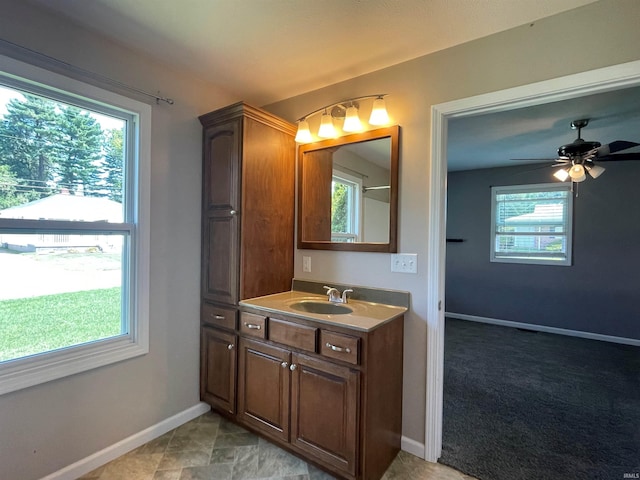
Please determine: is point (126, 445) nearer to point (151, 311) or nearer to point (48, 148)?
point (151, 311)

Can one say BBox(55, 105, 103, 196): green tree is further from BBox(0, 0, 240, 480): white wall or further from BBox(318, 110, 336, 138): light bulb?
BBox(318, 110, 336, 138): light bulb

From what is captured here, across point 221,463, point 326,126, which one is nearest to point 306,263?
point 326,126

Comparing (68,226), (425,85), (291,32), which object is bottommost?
(68,226)

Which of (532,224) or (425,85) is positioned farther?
(532,224)

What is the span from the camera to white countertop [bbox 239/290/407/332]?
1.61 metres

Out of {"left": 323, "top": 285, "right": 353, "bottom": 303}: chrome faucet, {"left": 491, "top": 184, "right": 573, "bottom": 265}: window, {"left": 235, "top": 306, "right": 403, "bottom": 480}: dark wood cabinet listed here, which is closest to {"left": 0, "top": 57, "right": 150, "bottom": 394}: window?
{"left": 235, "top": 306, "right": 403, "bottom": 480}: dark wood cabinet

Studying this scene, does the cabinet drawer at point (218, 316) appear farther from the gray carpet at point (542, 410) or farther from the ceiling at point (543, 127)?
the ceiling at point (543, 127)

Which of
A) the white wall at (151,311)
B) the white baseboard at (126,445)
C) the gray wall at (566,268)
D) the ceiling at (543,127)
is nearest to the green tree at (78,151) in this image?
the white wall at (151,311)

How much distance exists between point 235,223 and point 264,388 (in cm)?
106

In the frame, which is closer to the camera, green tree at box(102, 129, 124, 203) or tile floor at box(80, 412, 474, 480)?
tile floor at box(80, 412, 474, 480)

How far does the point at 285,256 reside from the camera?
93.9 inches

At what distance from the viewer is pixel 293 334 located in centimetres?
177

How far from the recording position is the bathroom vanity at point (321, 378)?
1551mm

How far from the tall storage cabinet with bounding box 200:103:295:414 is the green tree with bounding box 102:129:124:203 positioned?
20.4 inches
